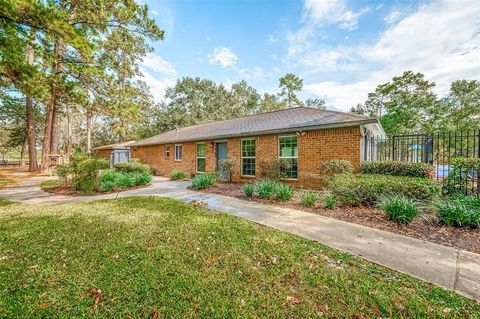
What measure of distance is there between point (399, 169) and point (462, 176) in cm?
181

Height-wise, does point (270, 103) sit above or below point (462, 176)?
above

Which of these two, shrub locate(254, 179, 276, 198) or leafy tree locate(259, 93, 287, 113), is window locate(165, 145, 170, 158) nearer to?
shrub locate(254, 179, 276, 198)

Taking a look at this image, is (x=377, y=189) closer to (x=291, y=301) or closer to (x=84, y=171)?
(x=291, y=301)

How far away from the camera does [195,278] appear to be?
2623 millimetres

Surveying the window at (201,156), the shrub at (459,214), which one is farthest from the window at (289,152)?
the window at (201,156)

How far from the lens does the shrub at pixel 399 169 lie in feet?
23.4

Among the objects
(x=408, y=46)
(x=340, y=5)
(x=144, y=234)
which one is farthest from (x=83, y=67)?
(x=408, y=46)

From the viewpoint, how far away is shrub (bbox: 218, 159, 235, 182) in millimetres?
11133

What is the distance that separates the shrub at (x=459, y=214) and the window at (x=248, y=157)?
745 centimetres

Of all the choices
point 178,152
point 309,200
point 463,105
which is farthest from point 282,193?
point 463,105

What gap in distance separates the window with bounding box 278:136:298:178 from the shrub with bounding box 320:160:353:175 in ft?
5.32

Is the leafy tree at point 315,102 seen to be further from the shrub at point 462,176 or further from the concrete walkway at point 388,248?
the concrete walkway at point 388,248

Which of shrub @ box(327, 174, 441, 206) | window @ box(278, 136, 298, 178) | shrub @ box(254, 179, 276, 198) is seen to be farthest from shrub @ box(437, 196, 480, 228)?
window @ box(278, 136, 298, 178)

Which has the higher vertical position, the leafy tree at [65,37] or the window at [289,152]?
the leafy tree at [65,37]
